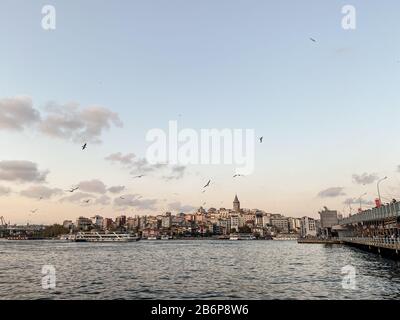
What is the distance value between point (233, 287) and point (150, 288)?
28.9ft

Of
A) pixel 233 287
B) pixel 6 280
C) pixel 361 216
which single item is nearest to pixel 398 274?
pixel 233 287
